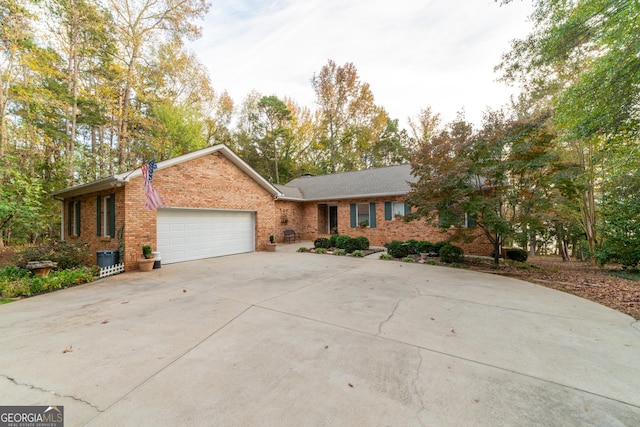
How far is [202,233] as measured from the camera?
32.4 ft

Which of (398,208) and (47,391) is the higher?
(398,208)

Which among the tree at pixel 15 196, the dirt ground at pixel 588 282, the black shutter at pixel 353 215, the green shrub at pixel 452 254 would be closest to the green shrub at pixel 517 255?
the dirt ground at pixel 588 282

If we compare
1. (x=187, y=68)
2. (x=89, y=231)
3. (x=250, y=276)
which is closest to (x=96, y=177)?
(x=89, y=231)

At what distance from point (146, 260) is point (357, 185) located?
36.2 feet

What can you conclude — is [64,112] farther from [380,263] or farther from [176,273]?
[380,263]

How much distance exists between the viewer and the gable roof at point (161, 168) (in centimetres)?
737

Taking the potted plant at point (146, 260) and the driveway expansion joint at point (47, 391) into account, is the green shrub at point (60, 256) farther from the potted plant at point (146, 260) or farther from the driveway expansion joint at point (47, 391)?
the driveway expansion joint at point (47, 391)

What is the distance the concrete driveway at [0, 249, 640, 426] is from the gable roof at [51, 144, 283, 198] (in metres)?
3.61

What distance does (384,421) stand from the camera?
6.09 feet

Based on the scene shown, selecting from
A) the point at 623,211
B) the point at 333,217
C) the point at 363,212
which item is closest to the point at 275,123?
the point at 333,217

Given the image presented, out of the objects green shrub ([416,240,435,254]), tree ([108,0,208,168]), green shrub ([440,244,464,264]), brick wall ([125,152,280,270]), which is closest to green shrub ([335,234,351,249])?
green shrub ([416,240,435,254])

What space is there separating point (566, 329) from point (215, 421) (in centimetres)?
474

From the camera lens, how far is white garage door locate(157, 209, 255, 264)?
875cm

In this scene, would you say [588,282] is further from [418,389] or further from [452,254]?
[418,389]
